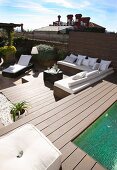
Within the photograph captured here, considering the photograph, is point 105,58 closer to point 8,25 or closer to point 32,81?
point 32,81

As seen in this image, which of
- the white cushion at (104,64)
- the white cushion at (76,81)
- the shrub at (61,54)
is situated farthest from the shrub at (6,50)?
the white cushion at (76,81)

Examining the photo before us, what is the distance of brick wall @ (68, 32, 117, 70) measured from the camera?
990cm

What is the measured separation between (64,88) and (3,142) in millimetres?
4020

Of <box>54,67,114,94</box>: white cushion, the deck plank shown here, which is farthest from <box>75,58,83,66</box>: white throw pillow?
the deck plank

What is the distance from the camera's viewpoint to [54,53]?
1207 centimetres

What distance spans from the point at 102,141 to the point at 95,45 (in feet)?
24.3

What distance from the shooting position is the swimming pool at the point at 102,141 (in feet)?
12.8

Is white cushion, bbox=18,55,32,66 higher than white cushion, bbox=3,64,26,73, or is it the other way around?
white cushion, bbox=18,55,32,66

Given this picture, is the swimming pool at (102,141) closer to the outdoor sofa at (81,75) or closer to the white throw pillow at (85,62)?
the outdoor sofa at (81,75)

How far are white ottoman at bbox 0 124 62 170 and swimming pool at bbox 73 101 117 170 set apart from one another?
4.49 ft

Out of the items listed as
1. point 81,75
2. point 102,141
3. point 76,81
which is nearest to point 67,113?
point 102,141

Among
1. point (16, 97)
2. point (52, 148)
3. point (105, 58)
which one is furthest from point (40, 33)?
point (52, 148)

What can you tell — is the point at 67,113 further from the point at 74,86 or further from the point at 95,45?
the point at 95,45

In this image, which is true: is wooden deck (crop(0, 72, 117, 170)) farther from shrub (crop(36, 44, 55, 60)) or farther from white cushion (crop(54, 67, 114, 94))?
shrub (crop(36, 44, 55, 60))
